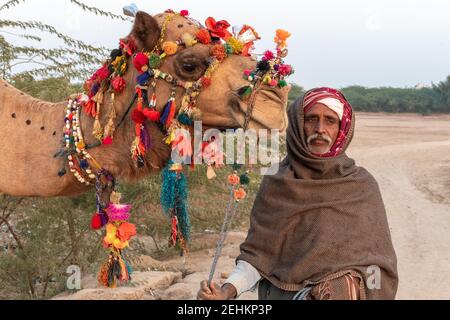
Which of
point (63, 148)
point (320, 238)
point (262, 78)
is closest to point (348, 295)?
point (320, 238)

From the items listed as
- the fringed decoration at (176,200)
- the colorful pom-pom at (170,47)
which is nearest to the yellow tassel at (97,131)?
the fringed decoration at (176,200)

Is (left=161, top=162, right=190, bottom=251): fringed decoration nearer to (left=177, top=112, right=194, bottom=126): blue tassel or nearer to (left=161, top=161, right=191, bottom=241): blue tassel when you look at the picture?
(left=161, top=161, right=191, bottom=241): blue tassel

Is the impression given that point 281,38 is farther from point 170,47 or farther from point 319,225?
point 319,225

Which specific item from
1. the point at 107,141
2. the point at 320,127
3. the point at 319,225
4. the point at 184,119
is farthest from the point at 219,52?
the point at 319,225

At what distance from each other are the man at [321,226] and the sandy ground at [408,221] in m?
2.81

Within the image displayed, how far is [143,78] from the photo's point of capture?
9.56 ft

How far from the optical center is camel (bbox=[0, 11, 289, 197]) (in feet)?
9.27

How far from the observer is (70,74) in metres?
5.58

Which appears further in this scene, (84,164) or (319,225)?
(84,164)

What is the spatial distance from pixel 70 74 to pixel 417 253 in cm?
551

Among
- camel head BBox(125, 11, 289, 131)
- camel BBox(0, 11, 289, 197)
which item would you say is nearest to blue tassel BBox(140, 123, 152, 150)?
camel BBox(0, 11, 289, 197)

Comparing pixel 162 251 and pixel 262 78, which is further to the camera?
pixel 162 251

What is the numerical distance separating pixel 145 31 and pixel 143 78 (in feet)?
0.74
